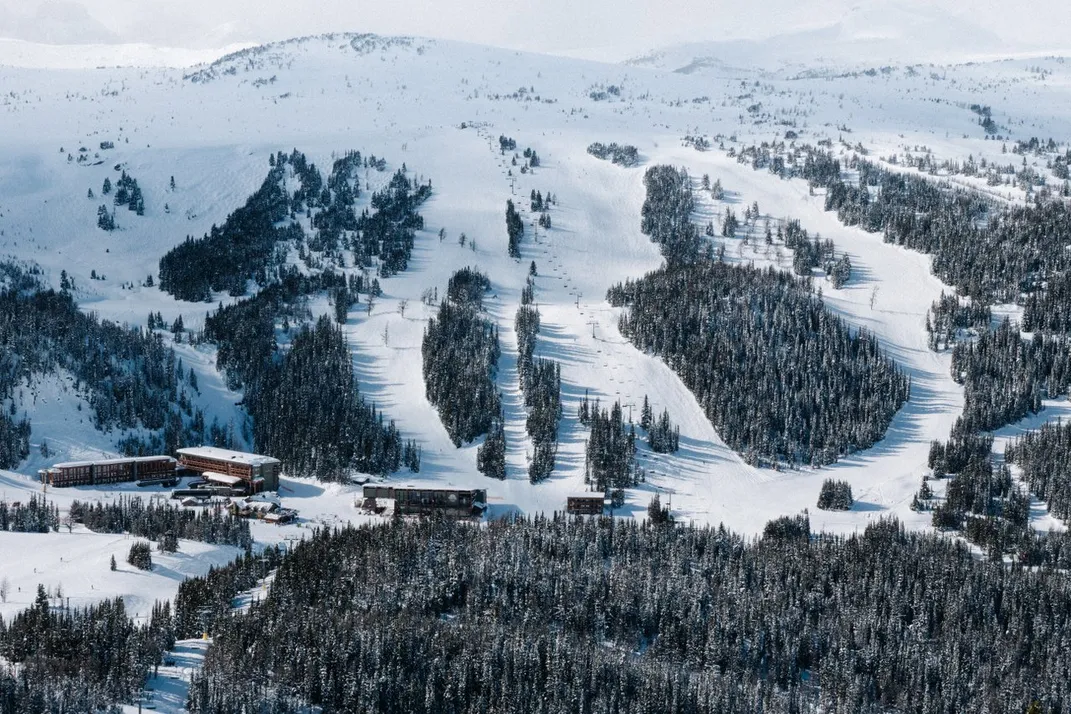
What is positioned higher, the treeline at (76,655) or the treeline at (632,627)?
the treeline at (76,655)

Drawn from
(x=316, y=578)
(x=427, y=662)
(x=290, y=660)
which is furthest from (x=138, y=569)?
(x=427, y=662)

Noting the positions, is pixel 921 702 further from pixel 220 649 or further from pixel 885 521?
pixel 220 649

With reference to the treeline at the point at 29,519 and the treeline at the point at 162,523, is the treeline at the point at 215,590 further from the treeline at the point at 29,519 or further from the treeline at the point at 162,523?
the treeline at the point at 29,519

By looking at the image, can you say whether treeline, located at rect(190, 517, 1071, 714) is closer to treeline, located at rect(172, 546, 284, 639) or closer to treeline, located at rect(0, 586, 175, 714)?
treeline, located at rect(172, 546, 284, 639)

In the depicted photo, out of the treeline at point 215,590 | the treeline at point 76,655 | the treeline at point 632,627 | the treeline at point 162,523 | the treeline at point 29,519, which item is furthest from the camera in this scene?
the treeline at point 29,519

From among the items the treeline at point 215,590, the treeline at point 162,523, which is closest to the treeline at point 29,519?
the treeline at point 162,523

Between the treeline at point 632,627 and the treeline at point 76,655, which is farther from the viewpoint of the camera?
the treeline at point 632,627
